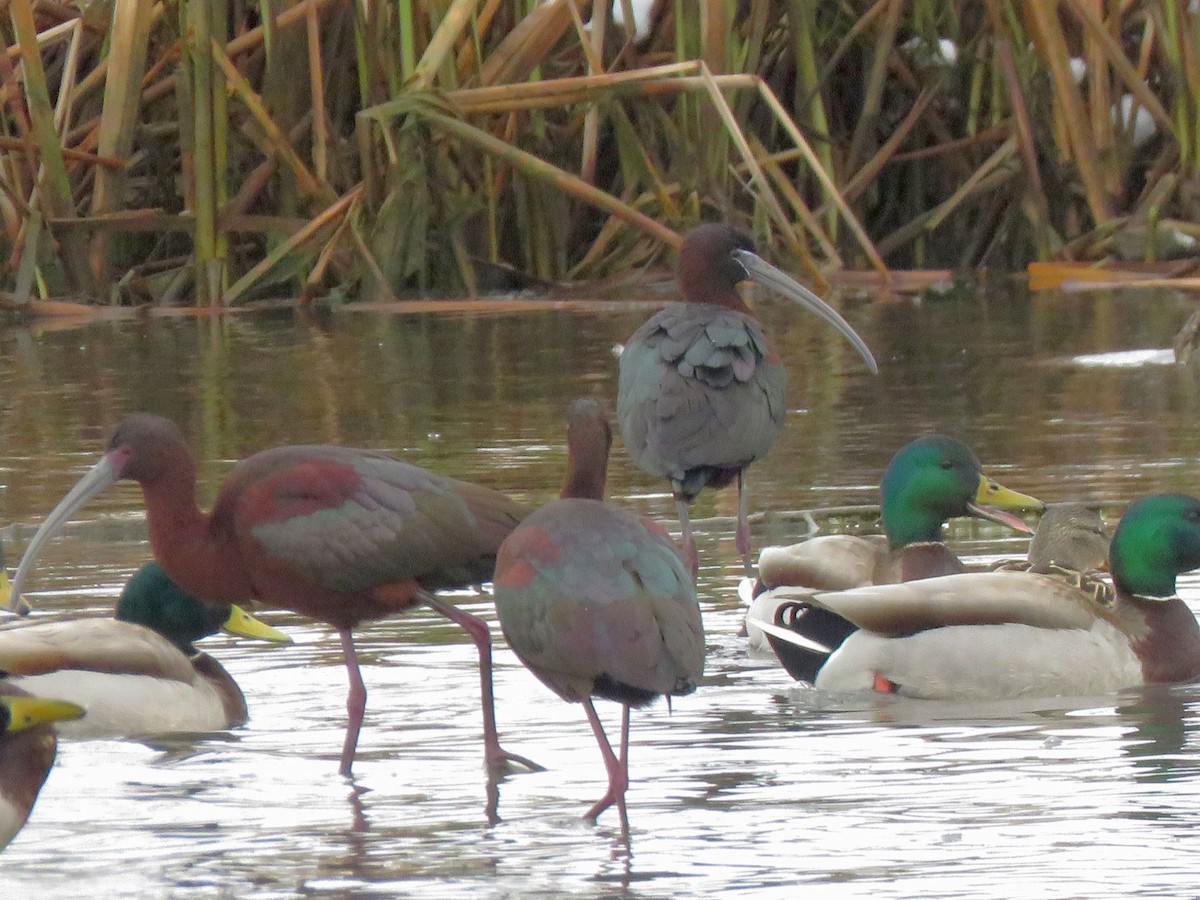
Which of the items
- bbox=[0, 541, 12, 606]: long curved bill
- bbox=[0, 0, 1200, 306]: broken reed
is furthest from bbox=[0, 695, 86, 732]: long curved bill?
bbox=[0, 0, 1200, 306]: broken reed

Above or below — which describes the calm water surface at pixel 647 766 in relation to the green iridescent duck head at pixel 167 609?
below

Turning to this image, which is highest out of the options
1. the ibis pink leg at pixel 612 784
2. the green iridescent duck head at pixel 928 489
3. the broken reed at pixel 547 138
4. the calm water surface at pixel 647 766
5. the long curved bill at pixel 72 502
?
the broken reed at pixel 547 138

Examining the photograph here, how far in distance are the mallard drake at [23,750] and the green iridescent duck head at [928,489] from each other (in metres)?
3.23

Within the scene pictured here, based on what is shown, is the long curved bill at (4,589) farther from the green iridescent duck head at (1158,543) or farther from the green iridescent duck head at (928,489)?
the green iridescent duck head at (1158,543)

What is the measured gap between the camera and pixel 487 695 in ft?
19.5

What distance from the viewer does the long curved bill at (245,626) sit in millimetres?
7008

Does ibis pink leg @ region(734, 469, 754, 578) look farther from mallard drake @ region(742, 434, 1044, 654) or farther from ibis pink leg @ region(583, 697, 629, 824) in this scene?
ibis pink leg @ region(583, 697, 629, 824)

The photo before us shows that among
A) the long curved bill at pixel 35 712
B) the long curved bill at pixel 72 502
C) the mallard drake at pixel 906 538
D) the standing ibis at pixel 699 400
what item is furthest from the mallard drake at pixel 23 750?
the standing ibis at pixel 699 400

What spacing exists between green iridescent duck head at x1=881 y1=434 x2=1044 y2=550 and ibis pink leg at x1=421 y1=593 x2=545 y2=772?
5.07ft

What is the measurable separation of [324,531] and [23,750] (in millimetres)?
1426

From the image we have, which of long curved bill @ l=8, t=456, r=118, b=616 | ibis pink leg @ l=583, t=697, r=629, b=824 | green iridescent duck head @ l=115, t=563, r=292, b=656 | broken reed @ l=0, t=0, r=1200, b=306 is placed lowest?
ibis pink leg @ l=583, t=697, r=629, b=824

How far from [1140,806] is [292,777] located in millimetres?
1849

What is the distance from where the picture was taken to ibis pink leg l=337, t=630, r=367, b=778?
228 inches

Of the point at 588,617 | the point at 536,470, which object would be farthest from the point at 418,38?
the point at 588,617
